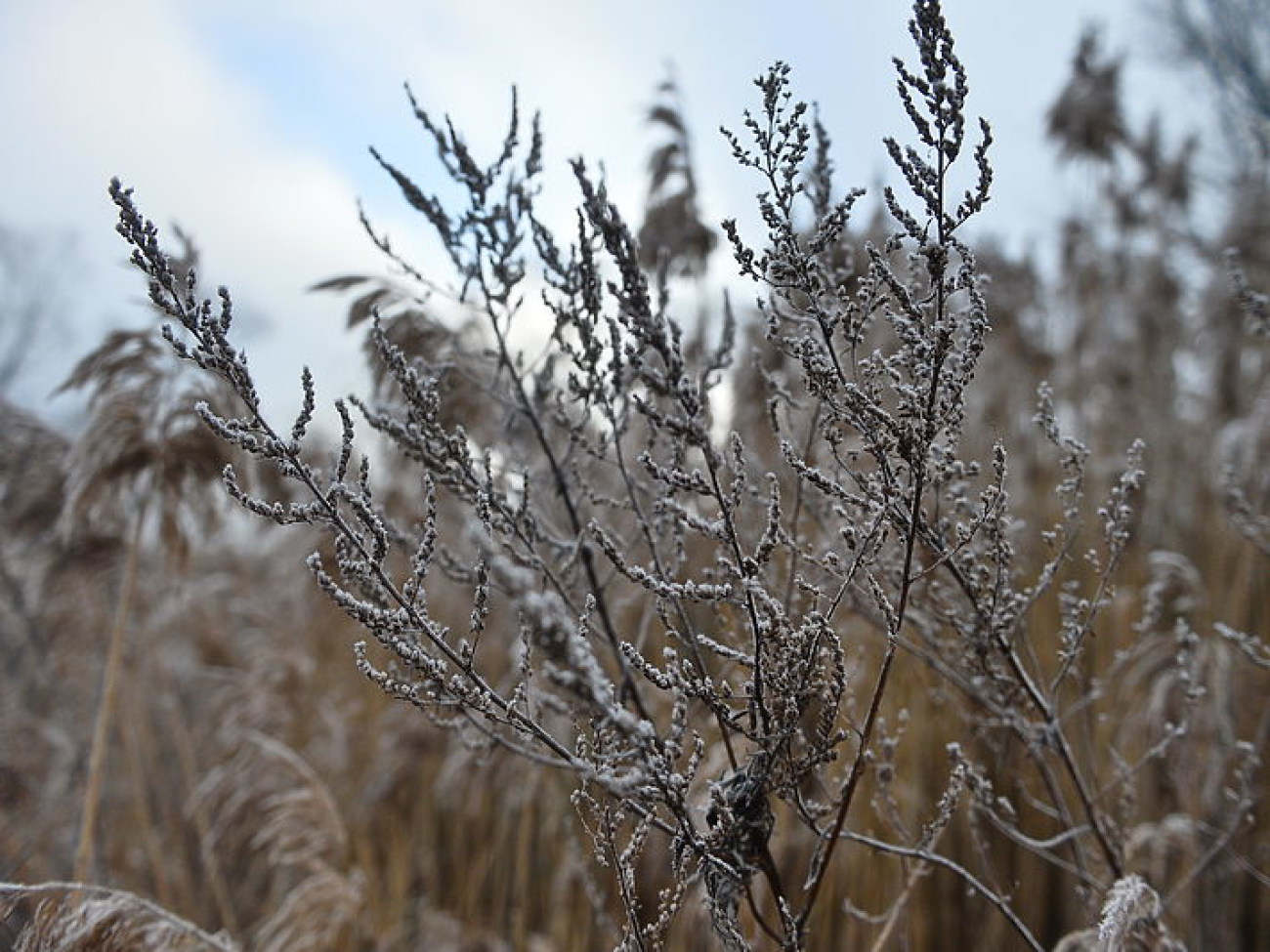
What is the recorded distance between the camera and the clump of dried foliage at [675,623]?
3.50ft

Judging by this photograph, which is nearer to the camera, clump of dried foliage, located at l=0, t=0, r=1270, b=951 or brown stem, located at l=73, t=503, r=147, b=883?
clump of dried foliage, located at l=0, t=0, r=1270, b=951

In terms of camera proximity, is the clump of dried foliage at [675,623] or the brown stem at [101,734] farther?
the brown stem at [101,734]

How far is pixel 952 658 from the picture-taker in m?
1.78

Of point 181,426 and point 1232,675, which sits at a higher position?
point 1232,675

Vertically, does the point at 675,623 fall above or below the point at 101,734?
above

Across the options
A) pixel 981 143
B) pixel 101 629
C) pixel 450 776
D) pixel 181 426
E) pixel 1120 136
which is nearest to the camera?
pixel 981 143

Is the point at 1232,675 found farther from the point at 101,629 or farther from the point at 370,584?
the point at 101,629

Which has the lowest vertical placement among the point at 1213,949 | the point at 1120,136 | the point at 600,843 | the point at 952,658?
the point at 600,843

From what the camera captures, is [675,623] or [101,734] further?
[101,734]

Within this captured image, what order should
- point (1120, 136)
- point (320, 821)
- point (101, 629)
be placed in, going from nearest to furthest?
point (320, 821)
point (101, 629)
point (1120, 136)

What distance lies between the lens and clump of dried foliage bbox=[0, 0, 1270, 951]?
1066 millimetres

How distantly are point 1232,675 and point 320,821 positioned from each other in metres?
2.86

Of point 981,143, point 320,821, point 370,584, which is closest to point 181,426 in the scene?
point 320,821

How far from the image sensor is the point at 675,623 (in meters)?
1.33
